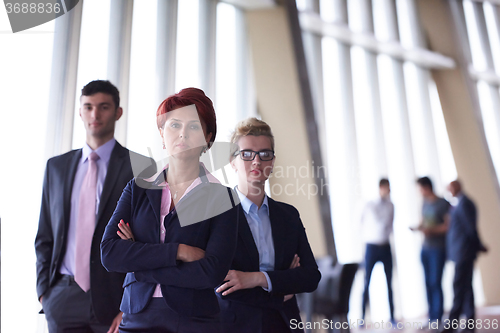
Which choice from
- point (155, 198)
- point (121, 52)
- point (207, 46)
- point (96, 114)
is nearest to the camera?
point (155, 198)

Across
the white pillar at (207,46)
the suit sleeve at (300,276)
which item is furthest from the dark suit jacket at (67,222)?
the white pillar at (207,46)

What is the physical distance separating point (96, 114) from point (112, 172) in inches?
13.0

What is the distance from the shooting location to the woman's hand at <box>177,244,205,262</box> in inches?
44.6

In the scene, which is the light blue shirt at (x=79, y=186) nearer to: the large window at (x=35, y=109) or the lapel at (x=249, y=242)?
the large window at (x=35, y=109)

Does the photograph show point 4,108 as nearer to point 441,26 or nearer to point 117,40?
point 117,40

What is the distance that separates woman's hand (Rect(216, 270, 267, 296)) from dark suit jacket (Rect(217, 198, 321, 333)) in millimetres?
46

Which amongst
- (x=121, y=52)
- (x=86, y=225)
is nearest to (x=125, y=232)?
(x=86, y=225)

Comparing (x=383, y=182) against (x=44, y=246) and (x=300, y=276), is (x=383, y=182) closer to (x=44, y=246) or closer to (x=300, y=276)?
(x=300, y=276)

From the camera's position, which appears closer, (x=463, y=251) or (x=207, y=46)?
(x=207, y=46)

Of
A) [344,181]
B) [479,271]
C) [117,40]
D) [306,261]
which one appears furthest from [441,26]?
[306,261]

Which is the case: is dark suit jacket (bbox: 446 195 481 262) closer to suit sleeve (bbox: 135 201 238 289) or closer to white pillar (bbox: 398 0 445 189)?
white pillar (bbox: 398 0 445 189)

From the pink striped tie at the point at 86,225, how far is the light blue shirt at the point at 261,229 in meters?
0.80

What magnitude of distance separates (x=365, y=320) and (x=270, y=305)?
3444 millimetres

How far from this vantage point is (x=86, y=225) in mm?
1789
